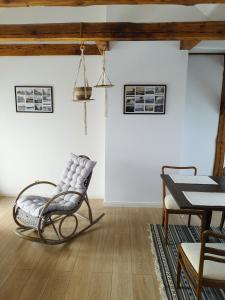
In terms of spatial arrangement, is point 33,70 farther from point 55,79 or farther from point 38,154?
point 38,154

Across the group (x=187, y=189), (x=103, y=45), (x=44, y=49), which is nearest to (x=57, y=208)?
(x=187, y=189)

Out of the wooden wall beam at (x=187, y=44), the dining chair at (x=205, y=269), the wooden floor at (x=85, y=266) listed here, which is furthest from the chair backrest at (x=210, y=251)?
the wooden wall beam at (x=187, y=44)

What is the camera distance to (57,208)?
272 cm

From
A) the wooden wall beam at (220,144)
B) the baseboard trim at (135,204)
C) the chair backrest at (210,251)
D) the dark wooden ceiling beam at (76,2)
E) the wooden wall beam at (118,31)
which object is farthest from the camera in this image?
the wooden wall beam at (220,144)

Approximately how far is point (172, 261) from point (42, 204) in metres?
1.54

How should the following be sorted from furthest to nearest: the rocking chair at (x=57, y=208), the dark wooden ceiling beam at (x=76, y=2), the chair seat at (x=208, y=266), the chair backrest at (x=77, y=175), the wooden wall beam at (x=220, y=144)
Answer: the wooden wall beam at (x=220, y=144)
the chair backrest at (x=77, y=175)
the rocking chair at (x=57, y=208)
the dark wooden ceiling beam at (x=76, y=2)
the chair seat at (x=208, y=266)

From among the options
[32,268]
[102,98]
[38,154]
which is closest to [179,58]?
[102,98]

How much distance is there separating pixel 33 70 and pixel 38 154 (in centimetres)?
134

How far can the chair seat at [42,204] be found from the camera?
2.69m

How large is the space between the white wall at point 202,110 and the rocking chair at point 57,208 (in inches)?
78.8

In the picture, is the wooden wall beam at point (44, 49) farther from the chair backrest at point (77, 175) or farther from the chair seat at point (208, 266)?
the chair seat at point (208, 266)

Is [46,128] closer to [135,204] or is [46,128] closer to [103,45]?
[103,45]

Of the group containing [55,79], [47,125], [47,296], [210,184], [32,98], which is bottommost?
[47,296]

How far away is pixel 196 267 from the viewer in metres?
1.69
